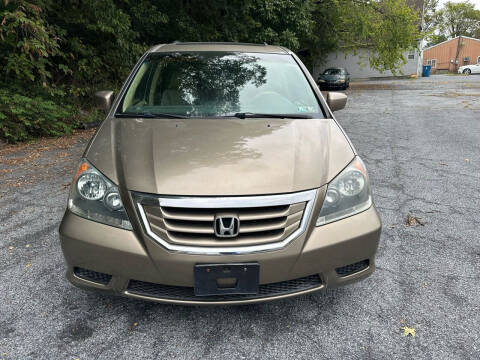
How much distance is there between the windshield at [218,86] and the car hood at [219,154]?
238mm

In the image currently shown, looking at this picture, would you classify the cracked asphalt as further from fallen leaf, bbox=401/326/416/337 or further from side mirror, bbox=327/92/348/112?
side mirror, bbox=327/92/348/112

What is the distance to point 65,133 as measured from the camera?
7805mm

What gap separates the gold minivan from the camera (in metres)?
1.76

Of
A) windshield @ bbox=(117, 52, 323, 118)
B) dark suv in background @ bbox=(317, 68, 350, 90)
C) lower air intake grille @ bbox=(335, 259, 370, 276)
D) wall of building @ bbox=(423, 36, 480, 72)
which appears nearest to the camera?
lower air intake grille @ bbox=(335, 259, 370, 276)

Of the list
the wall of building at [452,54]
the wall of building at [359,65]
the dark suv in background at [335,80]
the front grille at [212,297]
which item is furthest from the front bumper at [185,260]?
the wall of building at [452,54]

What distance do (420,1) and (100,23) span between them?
128 feet

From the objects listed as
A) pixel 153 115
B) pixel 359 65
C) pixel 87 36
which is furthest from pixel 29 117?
pixel 359 65

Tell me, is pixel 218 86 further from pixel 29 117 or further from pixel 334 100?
pixel 29 117

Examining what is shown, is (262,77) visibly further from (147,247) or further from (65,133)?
(65,133)

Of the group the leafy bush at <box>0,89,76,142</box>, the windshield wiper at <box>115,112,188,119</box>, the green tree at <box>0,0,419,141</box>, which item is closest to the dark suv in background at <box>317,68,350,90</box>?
the green tree at <box>0,0,419,141</box>

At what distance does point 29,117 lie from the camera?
7.19m

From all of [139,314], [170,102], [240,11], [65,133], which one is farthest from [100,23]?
[139,314]

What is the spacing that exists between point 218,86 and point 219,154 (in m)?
1.05

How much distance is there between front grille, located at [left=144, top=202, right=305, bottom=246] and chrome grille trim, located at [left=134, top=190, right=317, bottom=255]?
0.02m
